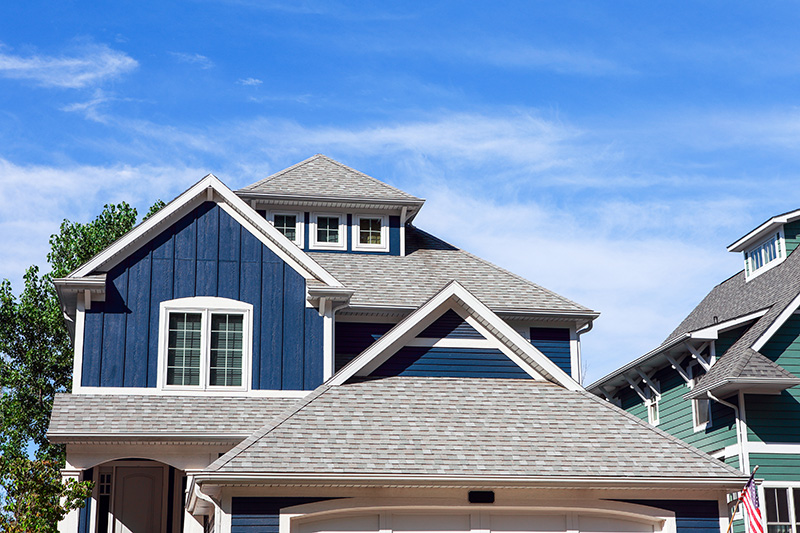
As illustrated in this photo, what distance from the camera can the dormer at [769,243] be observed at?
27141 millimetres

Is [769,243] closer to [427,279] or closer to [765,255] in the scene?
[765,255]

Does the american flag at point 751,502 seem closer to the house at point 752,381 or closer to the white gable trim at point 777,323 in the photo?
the house at point 752,381

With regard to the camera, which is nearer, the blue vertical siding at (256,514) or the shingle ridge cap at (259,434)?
the shingle ridge cap at (259,434)

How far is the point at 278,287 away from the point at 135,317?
9.42 ft

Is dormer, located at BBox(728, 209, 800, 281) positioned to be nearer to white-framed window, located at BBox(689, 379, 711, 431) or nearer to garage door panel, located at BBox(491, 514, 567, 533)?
white-framed window, located at BBox(689, 379, 711, 431)

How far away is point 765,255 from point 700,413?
6.30 meters

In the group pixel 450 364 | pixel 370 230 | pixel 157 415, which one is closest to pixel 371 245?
pixel 370 230

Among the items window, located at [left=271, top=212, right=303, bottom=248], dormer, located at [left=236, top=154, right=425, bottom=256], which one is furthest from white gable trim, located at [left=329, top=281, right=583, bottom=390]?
window, located at [left=271, top=212, right=303, bottom=248]

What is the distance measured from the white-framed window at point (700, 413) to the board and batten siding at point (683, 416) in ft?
0.51

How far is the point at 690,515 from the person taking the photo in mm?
14523

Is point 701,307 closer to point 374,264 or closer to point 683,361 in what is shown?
point 683,361

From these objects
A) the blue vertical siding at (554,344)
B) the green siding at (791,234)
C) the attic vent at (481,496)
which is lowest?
the attic vent at (481,496)

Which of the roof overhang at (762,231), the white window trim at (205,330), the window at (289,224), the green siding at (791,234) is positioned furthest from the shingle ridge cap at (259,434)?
the green siding at (791,234)

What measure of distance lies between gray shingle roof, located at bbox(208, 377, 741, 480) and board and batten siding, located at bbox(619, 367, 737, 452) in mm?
7749
